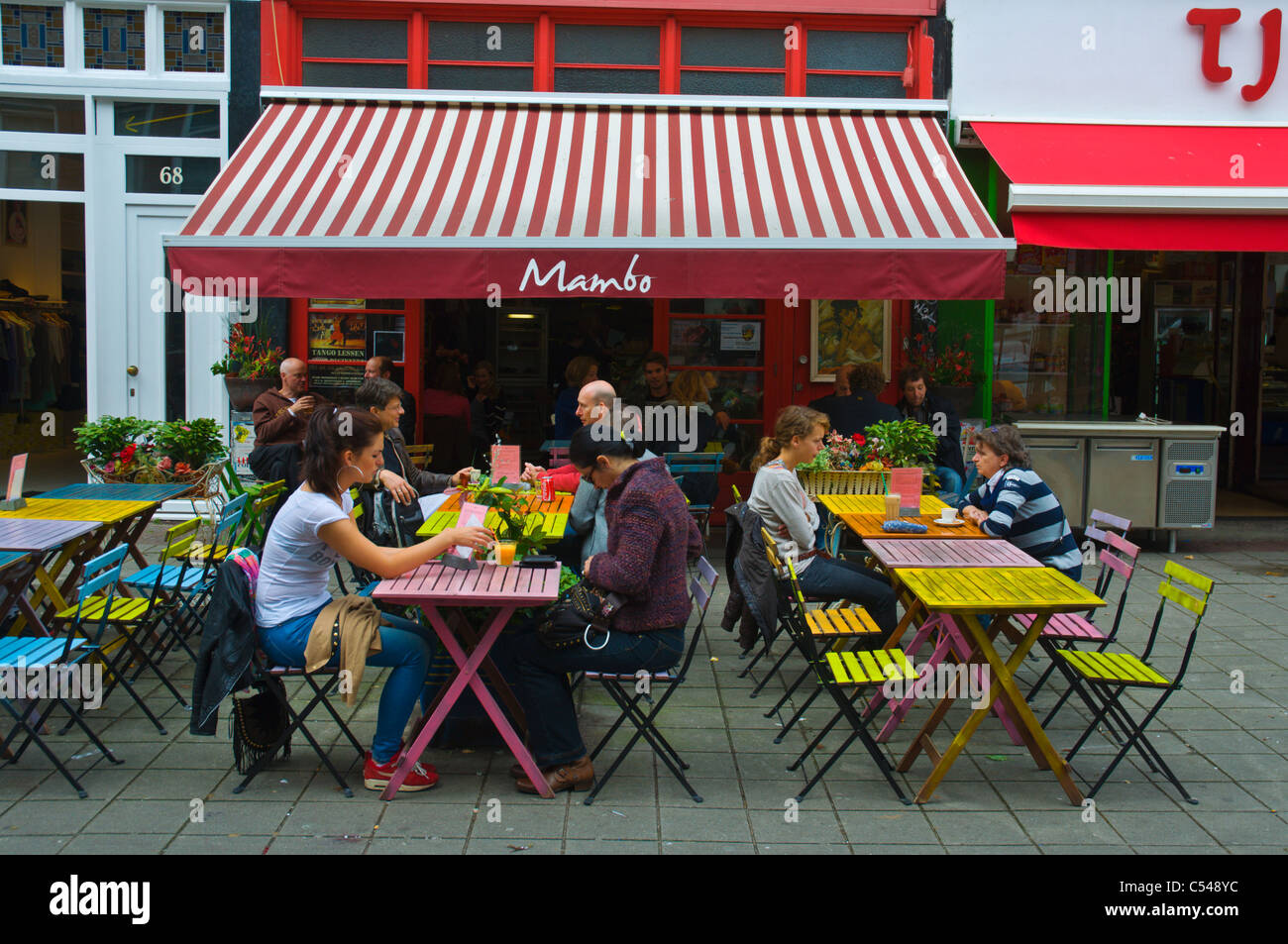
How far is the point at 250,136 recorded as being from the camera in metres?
8.98

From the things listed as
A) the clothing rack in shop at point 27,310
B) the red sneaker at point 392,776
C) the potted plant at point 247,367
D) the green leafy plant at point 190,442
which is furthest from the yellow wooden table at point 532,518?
the clothing rack in shop at point 27,310

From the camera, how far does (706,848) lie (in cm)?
427

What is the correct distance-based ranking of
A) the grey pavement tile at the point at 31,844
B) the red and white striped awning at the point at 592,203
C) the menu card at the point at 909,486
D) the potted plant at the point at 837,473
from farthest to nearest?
the potted plant at the point at 837,473 → the red and white striped awning at the point at 592,203 → the menu card at the point at 909,486 → the grey pavement tile at the point at 31,844

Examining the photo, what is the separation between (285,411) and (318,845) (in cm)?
371

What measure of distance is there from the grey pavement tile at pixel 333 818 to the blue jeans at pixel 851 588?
2411 mm

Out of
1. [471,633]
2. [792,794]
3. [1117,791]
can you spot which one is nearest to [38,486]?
[471,633]

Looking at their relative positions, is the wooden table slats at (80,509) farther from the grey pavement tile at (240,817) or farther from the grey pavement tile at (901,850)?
the grey pavement tile at (901,850)

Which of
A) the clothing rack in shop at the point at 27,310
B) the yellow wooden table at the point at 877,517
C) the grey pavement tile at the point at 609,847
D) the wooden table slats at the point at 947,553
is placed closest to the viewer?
the grey pavement tile at the point at 609,847

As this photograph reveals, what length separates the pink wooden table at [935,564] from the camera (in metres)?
5.03

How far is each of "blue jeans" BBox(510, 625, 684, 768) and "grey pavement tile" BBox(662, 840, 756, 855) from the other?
2.13 ft

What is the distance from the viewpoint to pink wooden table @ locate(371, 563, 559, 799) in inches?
173

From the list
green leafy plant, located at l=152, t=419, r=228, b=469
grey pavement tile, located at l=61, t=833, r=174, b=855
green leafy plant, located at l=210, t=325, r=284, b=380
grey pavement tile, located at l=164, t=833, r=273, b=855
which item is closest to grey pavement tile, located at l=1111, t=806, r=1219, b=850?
grey pavement tile, located at l=164, t=833, r=273, b=855

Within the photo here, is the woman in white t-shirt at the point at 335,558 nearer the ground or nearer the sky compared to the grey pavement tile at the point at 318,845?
nearer the sky

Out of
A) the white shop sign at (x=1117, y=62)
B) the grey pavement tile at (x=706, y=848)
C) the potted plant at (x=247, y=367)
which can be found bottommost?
the grey pavement tile at (x=706, y=848)
